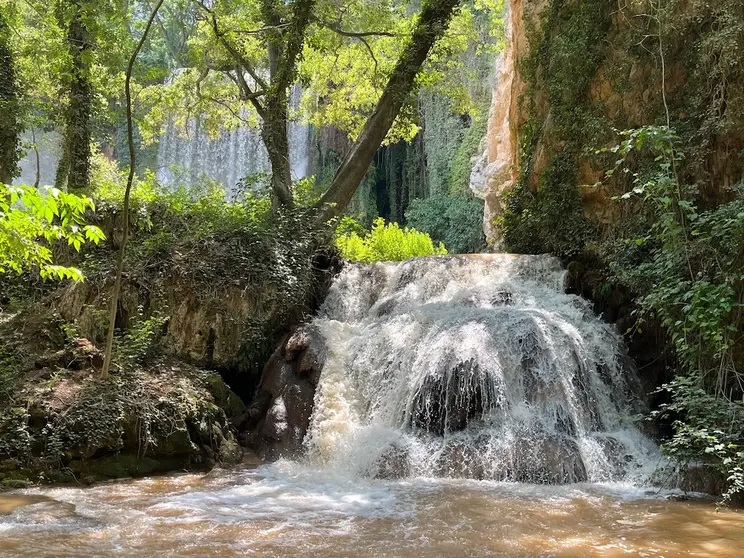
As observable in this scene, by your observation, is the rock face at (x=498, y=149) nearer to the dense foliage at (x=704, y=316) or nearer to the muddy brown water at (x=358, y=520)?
the dense foliage at (x=704, y=316)

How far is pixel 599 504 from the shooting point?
5.00 meters

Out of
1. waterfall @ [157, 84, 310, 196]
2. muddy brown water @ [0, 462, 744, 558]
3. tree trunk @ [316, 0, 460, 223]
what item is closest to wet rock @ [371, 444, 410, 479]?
muddy brown water @ [0, 462, 744, 558]

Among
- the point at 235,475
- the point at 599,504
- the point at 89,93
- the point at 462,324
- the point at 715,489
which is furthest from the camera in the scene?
the point at 89,93

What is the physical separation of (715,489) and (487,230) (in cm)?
1178

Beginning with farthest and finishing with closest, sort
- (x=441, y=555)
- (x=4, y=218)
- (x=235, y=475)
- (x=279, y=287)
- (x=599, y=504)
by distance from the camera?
(x=279, y=287) → (x=235, y=475) → (x=599, y=504) → (x=4, y=218) → (x=441, y=555)

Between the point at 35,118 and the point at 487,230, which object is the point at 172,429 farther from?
the point at 487,230

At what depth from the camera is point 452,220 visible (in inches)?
869

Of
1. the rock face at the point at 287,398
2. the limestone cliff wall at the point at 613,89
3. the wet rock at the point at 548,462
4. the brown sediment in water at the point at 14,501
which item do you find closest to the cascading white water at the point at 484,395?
Answer: the wet rock at the point at 548,462

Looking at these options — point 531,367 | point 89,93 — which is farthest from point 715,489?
point 89,93

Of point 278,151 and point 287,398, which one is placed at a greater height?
point 278,151

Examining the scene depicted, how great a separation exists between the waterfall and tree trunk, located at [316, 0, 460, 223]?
1308cm

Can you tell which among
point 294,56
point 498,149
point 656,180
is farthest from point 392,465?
point 498,149

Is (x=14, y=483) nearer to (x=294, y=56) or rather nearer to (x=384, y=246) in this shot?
(x=294, y=56)

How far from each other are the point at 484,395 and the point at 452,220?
51.3 ft
